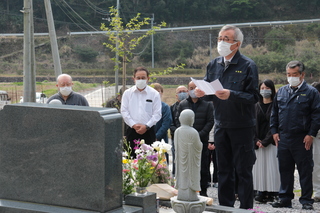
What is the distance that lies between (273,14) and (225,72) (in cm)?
7105

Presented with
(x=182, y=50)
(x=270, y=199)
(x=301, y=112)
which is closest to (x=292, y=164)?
(x=301, y=112)

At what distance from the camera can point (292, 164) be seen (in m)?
7.39

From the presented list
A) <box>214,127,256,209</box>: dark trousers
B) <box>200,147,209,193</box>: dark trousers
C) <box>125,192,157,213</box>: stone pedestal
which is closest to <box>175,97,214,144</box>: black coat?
<box>200,147,209,193</box>: dark trousers

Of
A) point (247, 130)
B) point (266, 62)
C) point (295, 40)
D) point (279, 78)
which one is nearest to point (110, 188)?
point (247, 130)

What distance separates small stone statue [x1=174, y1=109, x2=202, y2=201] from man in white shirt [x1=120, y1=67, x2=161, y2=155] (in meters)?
2.72

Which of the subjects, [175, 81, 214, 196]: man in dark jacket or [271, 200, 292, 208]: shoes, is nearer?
[271, 200, 292, 208]: shoes

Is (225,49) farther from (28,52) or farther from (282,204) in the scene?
(28,52)

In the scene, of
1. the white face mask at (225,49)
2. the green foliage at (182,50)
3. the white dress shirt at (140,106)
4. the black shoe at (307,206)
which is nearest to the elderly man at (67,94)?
the white dress shirt at (140,106)

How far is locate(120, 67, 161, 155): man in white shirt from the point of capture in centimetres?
784

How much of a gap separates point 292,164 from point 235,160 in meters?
1.93

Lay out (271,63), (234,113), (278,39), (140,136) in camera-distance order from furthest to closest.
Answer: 1. (278,39)
2. (271,63)
3. (140,136)
4. (234,113)

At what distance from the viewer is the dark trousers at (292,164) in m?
7.19

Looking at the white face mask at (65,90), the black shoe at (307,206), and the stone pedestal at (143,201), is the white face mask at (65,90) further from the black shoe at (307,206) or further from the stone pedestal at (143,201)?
the black shoe at (307,206)

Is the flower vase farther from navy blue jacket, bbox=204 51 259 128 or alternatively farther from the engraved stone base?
navy blue jacket, bbox=204 51 259 128
